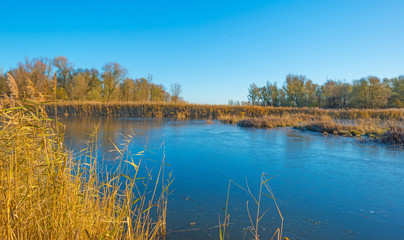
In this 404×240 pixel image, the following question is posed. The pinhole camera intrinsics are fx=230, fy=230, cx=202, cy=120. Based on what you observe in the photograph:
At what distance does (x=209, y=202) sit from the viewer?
3182mm

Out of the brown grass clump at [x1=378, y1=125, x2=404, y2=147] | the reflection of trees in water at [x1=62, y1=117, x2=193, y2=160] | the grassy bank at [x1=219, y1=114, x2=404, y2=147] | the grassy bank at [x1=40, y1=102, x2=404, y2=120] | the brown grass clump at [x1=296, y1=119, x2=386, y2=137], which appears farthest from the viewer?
the grassy bank at [x1=40, y1=102, x2=404, y2=120]

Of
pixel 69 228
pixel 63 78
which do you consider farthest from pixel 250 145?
pixel 63 78

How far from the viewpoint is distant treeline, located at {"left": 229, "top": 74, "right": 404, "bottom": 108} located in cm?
3176

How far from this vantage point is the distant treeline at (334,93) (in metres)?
31.8

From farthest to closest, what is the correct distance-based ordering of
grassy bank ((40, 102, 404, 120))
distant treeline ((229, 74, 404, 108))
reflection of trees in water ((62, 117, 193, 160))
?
1. distant treeline ((229, 74, 404, 108))
2. grassy bank ((40, 102, 404, 120))
3. reflection of trees in water ((62, 117, 193, 160))

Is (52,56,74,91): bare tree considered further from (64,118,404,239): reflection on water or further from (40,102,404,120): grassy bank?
(64,118,404,239): reflection on water

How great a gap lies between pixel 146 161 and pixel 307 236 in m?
3.79

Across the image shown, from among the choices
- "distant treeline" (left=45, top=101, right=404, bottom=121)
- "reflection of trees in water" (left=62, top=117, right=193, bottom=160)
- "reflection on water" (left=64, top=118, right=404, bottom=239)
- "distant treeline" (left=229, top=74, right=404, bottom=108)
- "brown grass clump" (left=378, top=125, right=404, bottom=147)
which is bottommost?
"reflection on water" (left=64, top=118, right=404, bottom=239)

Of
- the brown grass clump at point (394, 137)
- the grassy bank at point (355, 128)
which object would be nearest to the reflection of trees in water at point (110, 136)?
the grassy bank at point (355, 128)

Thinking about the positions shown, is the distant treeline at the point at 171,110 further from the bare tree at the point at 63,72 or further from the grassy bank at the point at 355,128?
the bare tree at the point at 63,72

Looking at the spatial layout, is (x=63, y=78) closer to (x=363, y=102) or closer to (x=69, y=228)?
(x=69, y=228)

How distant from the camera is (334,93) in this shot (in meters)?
36.7

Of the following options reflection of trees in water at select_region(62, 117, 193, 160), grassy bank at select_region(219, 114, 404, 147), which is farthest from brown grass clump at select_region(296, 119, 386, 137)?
reflection of trees in water at select_region(62, 117, 193, 160)

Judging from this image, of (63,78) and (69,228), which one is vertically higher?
(63,78)
